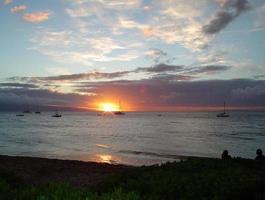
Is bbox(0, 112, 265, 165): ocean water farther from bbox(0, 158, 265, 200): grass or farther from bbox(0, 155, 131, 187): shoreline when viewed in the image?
bbox(0, 158, 265, 200): grass

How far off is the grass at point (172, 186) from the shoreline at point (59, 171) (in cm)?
611

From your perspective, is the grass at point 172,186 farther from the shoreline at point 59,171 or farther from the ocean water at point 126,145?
the ocean water at point 126,145

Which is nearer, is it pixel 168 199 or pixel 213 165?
pixel 168 199

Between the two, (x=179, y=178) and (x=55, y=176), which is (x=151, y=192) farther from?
(x=55, y=176)

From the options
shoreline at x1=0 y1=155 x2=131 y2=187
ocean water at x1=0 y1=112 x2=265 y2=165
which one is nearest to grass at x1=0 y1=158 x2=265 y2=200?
shoreline at x1=0 y1=155 x2=131 y2=187

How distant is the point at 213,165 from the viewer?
1276 centimetres

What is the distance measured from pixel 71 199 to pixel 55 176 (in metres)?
14.7

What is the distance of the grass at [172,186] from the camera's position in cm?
759

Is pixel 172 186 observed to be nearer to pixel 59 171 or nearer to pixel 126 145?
pixel 59 171

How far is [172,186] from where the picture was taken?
964 centimetres

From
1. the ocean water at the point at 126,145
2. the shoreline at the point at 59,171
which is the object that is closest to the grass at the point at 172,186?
the shoreline at the point at 59,171

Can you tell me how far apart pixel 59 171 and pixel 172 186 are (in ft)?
47.0

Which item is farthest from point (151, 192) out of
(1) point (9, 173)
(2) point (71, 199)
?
(1) point (9, 173)

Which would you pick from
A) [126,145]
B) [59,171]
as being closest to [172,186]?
[59,171]
